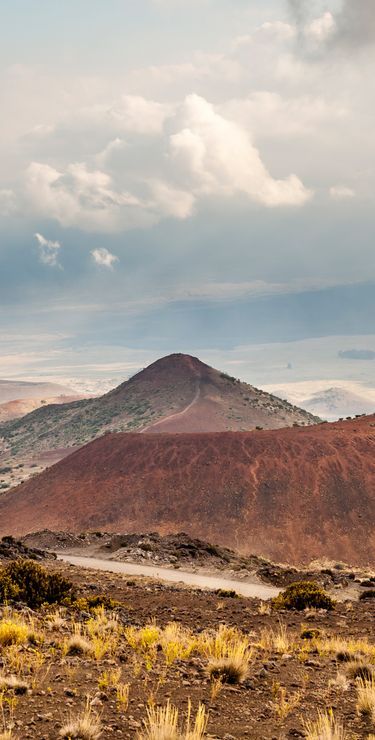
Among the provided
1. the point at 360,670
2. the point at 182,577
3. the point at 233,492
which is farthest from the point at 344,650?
the point at 233,492

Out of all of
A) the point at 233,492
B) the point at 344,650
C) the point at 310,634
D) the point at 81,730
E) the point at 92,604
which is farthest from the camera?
the point at 233,492

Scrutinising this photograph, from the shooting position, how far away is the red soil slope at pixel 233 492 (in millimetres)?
53222

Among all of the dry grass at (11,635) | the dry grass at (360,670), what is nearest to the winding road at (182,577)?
the dry grass at (360,670)

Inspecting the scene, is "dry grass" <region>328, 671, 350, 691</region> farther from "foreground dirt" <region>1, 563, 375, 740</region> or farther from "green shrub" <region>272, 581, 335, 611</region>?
"green shrub" <region>272, 581, 335, 611</region>

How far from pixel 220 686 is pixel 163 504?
2068 inches

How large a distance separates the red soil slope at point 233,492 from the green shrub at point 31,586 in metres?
32.7

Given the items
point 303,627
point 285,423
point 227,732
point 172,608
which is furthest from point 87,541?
point 285,423

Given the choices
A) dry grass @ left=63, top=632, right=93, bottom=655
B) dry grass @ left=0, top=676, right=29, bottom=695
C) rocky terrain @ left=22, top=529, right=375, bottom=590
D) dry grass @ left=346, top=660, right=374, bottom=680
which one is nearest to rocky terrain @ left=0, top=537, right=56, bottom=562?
rocky terrain @ left=22, top=529, right=375, bottom=590

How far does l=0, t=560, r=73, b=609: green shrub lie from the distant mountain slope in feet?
324

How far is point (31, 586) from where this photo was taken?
66.6 ft

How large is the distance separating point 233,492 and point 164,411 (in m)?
79.9

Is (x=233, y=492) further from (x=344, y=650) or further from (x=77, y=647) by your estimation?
(x=77, y=647)

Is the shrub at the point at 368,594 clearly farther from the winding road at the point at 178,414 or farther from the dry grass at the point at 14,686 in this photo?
the winding road at the point at 178,414

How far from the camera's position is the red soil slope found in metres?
53.2
